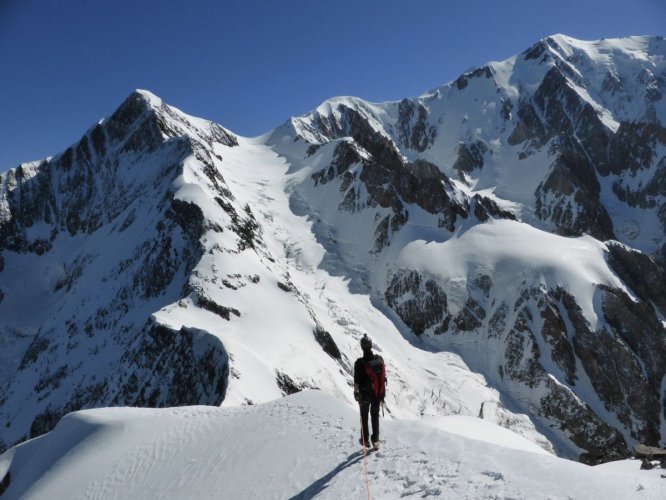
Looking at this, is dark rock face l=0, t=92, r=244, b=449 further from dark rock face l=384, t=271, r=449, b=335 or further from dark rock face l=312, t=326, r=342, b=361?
dark rock face l=384, t=271, r=449, b=335

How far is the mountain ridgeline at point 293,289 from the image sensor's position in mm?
52844

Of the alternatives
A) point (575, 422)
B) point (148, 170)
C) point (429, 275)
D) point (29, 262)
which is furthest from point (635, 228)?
point (29, 262)

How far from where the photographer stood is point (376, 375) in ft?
40.4

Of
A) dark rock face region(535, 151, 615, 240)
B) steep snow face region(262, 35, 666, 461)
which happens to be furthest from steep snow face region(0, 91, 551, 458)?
dark rock face region(535, 151, 615, 240)

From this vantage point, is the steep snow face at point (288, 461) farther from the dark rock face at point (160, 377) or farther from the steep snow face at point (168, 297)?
the dark rock face at point (160, 377)

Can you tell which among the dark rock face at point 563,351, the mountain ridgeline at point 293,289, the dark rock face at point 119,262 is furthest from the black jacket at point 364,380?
the dark rock face at point 563,351

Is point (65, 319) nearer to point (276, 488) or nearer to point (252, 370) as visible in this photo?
point (252, 370)

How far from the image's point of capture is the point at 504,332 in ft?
Answer: 278

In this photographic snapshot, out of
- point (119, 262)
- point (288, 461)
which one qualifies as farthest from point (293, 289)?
point (288, 461)

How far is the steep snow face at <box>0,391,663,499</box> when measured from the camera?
998 cm

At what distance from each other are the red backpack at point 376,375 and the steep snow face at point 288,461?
1.35m

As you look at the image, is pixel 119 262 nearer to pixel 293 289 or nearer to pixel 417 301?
pixel 293 289

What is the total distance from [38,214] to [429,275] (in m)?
88.8

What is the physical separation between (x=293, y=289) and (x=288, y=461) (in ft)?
173
